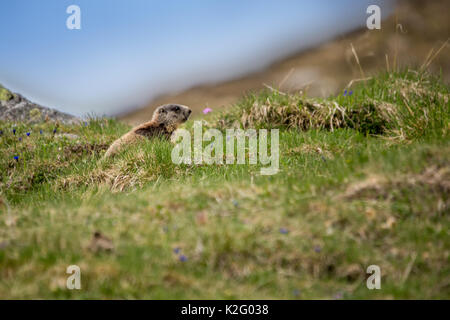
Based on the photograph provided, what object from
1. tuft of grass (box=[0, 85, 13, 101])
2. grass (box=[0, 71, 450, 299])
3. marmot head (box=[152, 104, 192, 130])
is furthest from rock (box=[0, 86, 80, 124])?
grass (box=[0, 71, 450, 299])

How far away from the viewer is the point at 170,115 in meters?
9.06

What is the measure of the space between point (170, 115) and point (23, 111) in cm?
667

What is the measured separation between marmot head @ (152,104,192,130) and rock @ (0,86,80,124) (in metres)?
4.18

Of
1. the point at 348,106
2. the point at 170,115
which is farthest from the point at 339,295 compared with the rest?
the point at 170,115

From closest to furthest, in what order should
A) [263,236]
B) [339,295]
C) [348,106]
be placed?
[339,295] < [263,236] < [348,106]

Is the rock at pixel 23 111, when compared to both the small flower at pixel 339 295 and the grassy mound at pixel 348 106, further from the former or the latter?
the small flower at pixel 339 295

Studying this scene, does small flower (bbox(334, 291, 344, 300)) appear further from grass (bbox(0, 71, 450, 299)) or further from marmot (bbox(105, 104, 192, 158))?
marmot (bbox(105, 104, 192, 158))

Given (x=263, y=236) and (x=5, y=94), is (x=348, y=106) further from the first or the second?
(x=5, y=94)

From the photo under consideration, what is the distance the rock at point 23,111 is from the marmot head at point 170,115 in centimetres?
418

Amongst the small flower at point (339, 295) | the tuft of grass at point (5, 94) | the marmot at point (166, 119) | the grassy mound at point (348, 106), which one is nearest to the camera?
the small flower at point (339, 295)

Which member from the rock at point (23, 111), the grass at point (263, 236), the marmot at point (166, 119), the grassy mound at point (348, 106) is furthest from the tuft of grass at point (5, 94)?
the grass at point (263, 236)

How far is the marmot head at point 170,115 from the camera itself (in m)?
9.07
